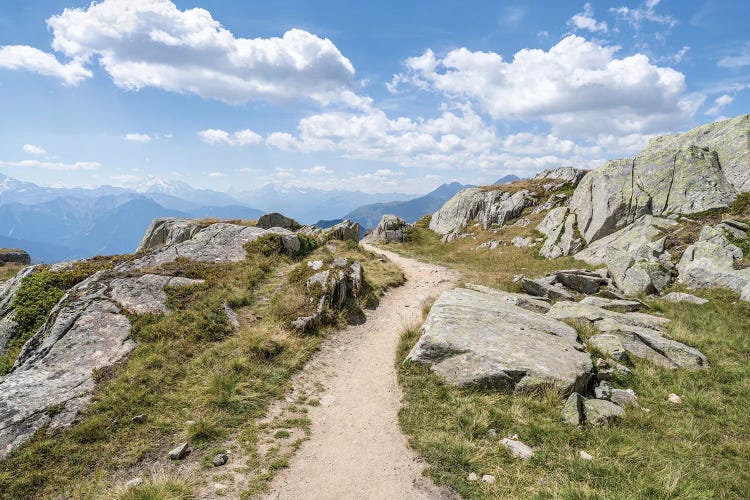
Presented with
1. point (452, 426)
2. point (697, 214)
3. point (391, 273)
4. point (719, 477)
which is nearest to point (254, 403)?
point (452, 426)

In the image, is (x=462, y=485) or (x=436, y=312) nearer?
(x=462, y=485)

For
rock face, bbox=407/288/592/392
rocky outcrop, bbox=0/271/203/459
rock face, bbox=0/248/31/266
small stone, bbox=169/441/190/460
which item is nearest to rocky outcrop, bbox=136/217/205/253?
rocky outcrop, bbox=0/271/203/459

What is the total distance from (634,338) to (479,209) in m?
40.9

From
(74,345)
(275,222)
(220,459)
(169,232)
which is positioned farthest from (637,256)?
(169,232)

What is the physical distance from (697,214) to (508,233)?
57.1ft

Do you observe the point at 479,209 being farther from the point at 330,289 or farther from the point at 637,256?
the point at 330,289

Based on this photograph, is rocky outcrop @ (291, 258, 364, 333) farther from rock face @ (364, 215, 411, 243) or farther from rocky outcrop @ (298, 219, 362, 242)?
rock face @ (364, 215, 411, 243)

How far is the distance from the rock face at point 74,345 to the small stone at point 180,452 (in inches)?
129

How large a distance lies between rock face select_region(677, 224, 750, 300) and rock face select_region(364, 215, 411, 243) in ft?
103

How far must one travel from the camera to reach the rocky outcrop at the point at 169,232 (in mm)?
32906

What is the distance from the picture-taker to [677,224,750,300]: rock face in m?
17.8

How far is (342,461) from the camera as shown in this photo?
8469 millimetres

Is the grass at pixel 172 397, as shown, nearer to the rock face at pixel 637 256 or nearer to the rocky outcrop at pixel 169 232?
the rocky outcrop at pixel 169 232

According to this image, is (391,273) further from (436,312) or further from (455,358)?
(455,358)
